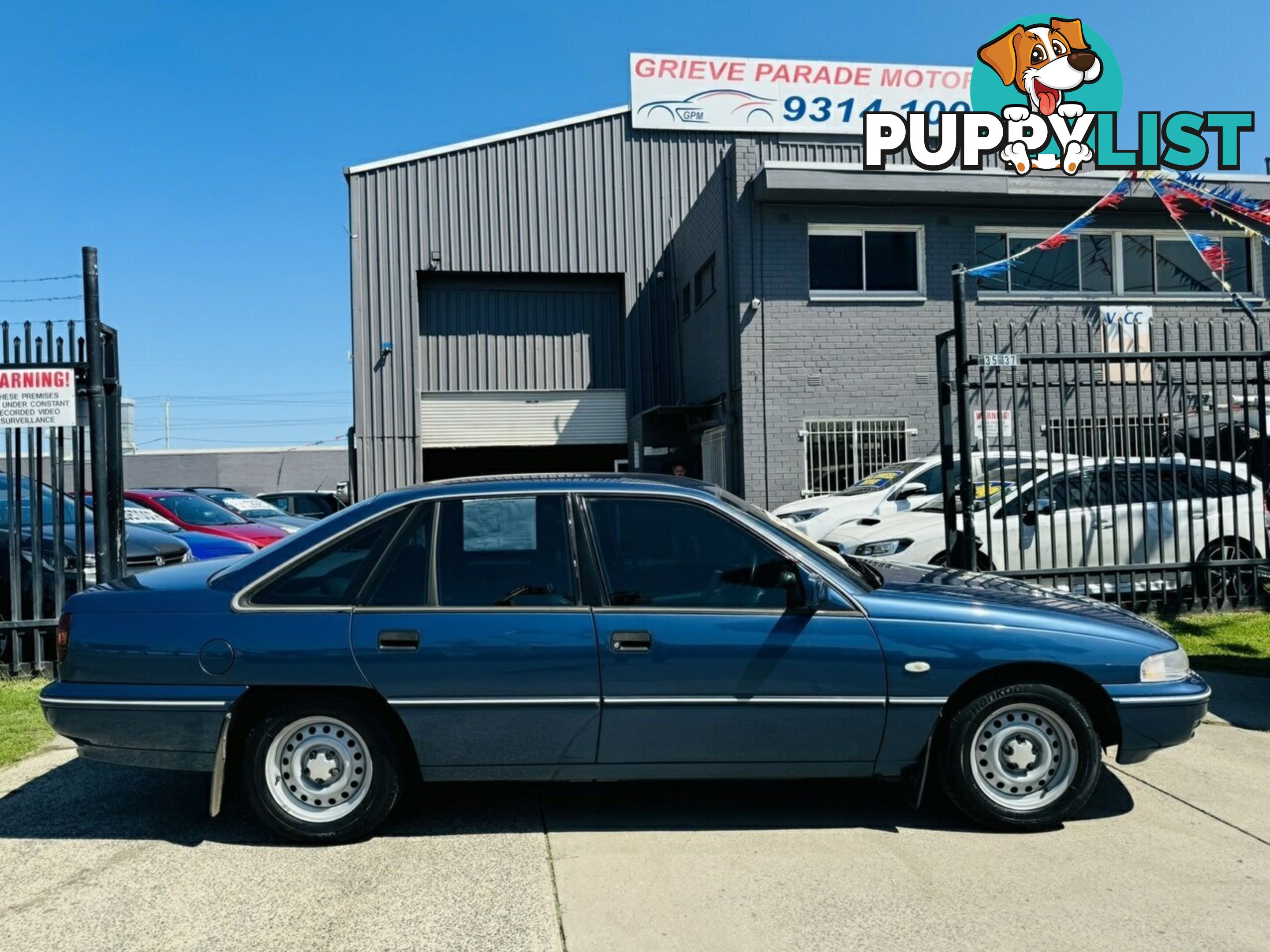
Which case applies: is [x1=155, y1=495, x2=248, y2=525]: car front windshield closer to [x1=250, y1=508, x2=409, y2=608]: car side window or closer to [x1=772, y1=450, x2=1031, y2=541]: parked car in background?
[x1=772, y1=450, x2=1031, y2=541]: parked car in background

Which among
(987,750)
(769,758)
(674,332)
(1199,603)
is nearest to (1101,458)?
(1199,603)

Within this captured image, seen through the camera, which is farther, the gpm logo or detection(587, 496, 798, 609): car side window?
the gpm logo

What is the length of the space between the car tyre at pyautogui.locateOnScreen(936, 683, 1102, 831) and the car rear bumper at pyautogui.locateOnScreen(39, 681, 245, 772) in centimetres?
305

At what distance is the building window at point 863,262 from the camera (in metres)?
15.8

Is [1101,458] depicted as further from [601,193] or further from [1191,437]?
[601,193]

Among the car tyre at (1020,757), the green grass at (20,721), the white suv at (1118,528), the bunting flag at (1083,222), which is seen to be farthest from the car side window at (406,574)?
the bunting flag at (1083,222)

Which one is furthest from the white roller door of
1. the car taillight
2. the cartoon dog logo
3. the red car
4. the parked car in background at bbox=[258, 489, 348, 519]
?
the car taillight

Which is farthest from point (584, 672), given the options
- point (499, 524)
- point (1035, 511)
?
point (1035, 511)

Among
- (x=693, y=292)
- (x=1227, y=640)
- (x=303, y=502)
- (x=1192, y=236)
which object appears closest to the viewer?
(x=1227, y=640)

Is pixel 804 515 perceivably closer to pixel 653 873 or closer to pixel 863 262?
pixel 863 262

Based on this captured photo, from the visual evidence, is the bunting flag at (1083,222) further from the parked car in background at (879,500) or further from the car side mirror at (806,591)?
the car side mirror at (806,591)

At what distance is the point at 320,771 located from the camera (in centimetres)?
436

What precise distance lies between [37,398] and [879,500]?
26.7 ft

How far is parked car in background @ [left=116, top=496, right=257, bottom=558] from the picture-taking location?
1132 centimetres
